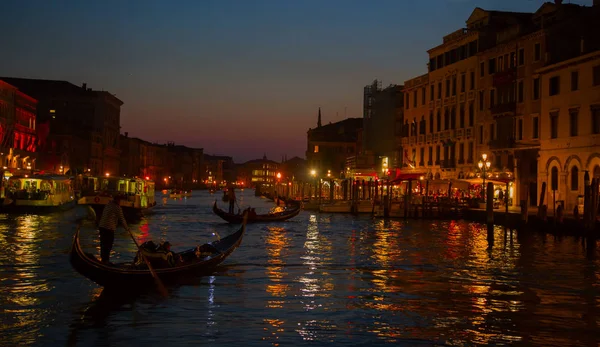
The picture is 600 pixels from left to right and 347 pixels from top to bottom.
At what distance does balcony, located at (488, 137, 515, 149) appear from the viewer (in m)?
41.2

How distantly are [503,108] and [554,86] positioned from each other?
5.69m

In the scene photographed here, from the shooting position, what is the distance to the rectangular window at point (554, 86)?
36162mm

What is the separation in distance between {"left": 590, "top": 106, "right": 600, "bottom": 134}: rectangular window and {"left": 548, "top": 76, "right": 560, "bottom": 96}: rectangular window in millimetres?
3365

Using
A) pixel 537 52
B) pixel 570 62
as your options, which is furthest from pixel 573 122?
pixel 537 52

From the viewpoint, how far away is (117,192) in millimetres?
A: 39469

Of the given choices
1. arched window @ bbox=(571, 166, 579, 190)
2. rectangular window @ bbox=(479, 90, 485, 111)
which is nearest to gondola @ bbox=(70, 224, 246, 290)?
arched window @ bbox=(571, 166, 579, 190)

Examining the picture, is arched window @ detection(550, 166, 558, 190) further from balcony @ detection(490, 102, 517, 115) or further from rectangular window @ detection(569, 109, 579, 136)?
balcony @ detection(490, 102, 517, 115)

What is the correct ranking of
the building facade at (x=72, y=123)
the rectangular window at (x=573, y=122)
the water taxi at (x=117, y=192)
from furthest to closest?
the building facade at (x=72, y=123), the water taxi at (x=117, y=192), the rectangular window at (x=573, y=122)

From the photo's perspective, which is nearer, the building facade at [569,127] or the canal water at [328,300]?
the canal water at [328,300]

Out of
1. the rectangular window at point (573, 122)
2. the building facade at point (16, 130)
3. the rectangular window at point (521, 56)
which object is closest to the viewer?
the rectangular window at point (573, 122)

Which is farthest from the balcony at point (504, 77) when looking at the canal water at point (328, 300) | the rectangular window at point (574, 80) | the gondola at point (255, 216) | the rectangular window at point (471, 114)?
the canal water at point (328, 300)

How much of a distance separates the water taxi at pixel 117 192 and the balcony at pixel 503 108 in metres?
19.1

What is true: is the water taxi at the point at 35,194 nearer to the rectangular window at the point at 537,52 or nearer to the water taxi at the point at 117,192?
the water taxi at the point at 117,192

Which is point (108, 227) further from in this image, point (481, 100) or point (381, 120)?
point (381, 120)
